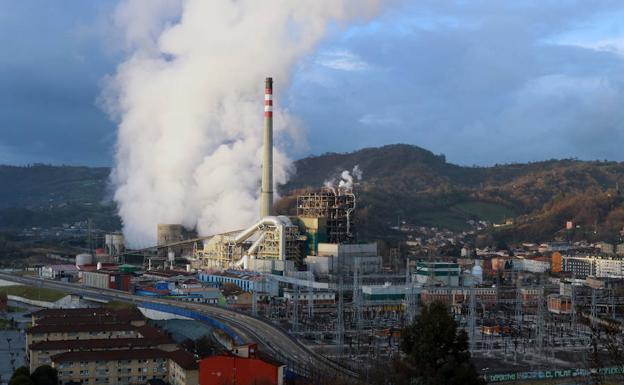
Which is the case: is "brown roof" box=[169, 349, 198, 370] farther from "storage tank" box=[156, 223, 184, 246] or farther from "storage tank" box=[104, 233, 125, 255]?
"storage tank" box=[104, 233, 125, 255]

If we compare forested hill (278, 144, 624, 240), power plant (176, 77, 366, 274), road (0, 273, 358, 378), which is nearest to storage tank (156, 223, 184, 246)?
power plant (176, 77, 366, 274)

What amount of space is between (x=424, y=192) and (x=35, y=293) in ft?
168

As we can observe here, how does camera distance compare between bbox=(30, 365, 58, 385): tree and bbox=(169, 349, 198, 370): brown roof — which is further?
bbox=(169, 349, 198, 370): brown roof

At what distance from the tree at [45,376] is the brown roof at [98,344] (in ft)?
5.91

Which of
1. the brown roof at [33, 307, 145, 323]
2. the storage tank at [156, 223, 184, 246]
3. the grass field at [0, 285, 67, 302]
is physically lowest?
the brown roof at [33, 307, 145, 323]

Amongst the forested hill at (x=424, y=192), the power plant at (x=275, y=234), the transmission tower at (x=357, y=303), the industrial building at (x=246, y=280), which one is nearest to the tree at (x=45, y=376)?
the transmission tower at (x=357, y=303)

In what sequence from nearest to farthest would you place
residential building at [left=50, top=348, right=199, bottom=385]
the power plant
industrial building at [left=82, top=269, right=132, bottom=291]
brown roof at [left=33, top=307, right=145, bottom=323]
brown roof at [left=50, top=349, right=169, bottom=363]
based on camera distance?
residential building at [left=50, top=348, right=199, bottom=385]
brown roof at [left=50, top=349, right=169, bottom=363]
brown roof at [left=33, top=307, right=145, bottom=323]
industrial building at [left=82, top=269, right=132, bottom=291]
the power plant

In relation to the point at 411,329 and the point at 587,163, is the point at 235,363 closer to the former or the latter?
the point at 411,329

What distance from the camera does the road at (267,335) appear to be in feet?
66.1

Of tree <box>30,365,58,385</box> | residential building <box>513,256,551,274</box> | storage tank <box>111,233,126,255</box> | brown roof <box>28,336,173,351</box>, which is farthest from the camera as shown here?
storage tank <box>111,233,126,255</box>

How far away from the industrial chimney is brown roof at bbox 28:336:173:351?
17940 millimetres

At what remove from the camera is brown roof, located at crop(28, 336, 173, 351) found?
804 inches

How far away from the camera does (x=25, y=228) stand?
239ft

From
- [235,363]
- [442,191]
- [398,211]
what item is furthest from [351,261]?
[442,191]
